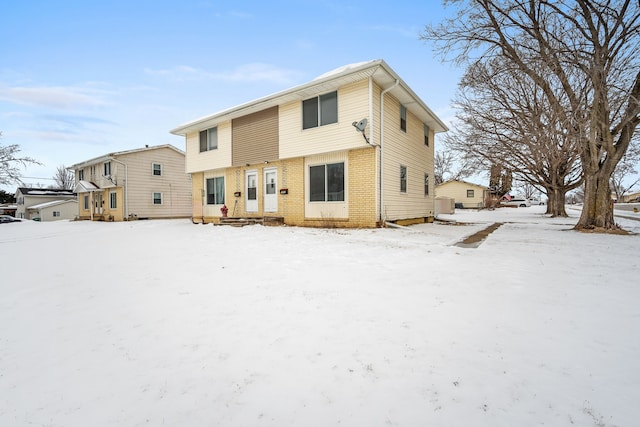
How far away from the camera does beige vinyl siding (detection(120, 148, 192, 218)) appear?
71.4ft

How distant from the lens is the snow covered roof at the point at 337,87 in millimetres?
9125

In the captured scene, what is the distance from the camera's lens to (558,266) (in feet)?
14.9

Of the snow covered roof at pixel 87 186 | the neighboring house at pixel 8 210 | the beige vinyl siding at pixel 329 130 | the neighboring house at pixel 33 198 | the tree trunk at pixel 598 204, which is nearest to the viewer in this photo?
the tree trunk at pixel 598 204

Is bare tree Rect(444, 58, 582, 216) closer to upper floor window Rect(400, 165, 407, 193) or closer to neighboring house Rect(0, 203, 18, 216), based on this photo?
upper floor window Rect(400, 165, 407, 193)

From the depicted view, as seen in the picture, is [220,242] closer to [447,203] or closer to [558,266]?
[558,266]

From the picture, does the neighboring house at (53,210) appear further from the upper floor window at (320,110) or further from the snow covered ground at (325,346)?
the snow covered ground at (325,346)

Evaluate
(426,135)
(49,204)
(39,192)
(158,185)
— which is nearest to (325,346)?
(426,135)

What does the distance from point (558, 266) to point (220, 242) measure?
7168 millimetres

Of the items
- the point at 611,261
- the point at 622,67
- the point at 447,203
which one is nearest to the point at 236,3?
the point at 622,67

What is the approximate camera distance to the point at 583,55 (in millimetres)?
9312

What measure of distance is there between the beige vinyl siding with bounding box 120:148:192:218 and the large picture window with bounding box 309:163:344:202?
58.1ft

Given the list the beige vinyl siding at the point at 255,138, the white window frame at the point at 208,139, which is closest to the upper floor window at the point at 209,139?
the white window frame at the point at 208,139

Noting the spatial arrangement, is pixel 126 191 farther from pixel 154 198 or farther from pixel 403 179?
pixel 403 179

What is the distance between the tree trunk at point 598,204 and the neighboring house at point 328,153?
5.94 meters
